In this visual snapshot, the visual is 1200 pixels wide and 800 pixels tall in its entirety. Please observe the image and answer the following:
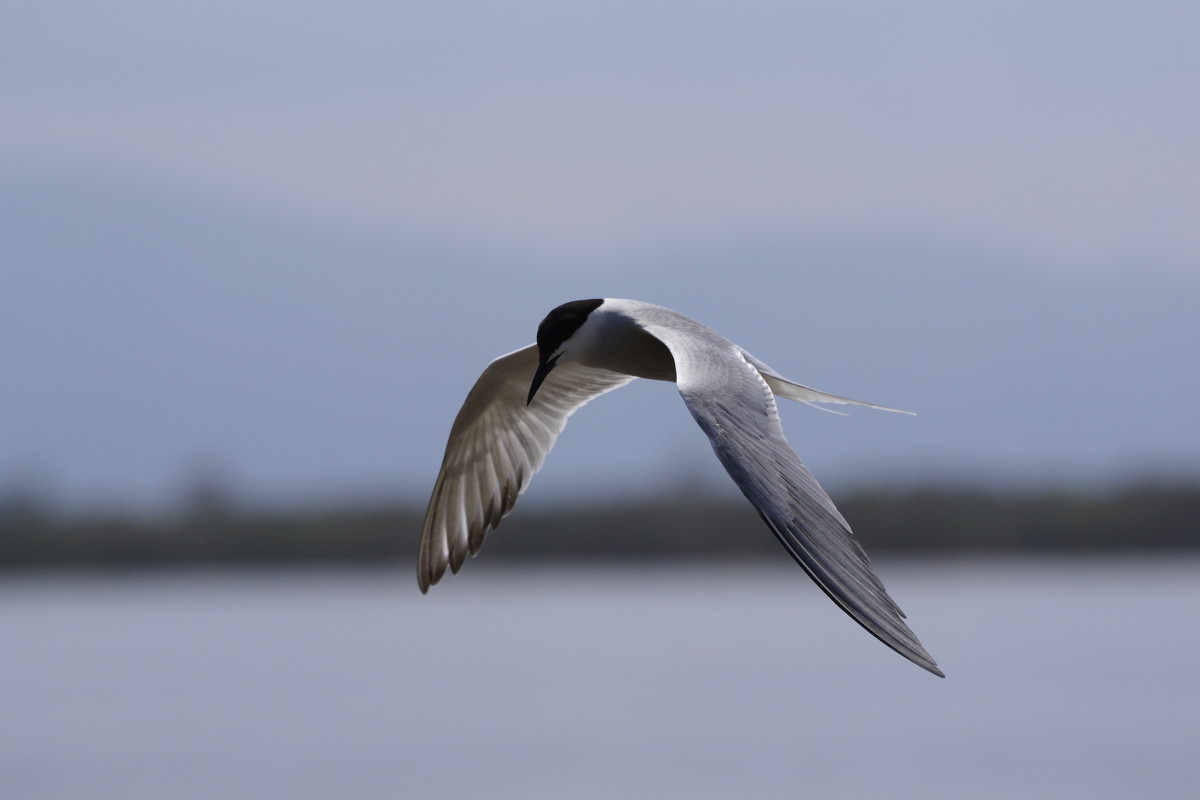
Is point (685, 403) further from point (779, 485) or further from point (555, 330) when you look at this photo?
point (555, 330)

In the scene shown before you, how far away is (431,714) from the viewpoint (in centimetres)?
2870

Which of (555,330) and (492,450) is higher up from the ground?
(555,330)

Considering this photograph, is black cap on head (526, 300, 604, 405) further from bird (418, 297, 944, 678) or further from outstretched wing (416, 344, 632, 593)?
outstretched wing (416, 344, 632, 593)

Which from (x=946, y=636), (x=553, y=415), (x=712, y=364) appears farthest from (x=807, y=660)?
(x=712, y=364)

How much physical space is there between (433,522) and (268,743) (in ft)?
61.4

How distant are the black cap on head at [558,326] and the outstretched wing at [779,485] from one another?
1036 millimetres

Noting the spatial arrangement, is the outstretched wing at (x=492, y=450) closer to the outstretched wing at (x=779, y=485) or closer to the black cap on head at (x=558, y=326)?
the black cap on head at (x=558, y=326)

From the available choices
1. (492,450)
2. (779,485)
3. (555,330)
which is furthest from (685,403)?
(492,450)

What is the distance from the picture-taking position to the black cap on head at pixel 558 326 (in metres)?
7.71

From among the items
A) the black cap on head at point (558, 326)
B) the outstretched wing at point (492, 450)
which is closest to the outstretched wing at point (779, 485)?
the black cap on head at point (558, 326)

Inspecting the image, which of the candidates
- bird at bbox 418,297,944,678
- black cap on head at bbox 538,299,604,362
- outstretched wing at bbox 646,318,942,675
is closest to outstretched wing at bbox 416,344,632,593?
bird at bbox 418,297,944,678

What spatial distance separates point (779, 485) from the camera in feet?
17.7

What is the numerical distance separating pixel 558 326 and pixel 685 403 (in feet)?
6.36

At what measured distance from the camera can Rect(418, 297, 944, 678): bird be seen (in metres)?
5.00
